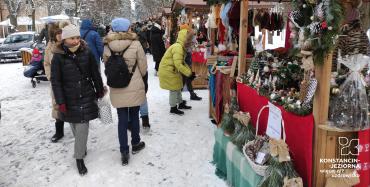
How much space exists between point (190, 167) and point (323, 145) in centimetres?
219

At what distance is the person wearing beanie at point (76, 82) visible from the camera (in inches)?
172

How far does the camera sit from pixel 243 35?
4.85 metres

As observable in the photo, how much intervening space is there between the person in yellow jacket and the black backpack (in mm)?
1830

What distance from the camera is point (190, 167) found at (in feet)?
15.8

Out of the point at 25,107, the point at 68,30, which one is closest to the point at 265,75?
the point at 68,30

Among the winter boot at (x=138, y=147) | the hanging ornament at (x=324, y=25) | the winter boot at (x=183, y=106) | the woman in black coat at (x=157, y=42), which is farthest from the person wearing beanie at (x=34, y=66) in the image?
the hanging ornament at (x=324, y=25)

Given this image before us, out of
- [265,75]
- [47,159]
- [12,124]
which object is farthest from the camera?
[12,124]

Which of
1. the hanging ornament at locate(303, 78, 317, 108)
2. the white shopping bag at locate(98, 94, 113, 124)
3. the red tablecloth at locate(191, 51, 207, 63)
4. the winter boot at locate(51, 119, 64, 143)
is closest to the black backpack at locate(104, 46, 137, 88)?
the white shopping bag at locate(98, 94, 113, 124)

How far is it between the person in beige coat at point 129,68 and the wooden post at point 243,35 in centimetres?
131

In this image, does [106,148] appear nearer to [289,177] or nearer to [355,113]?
[289,177]

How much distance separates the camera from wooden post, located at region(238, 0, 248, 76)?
470cm

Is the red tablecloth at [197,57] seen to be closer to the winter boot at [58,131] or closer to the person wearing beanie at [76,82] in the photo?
the winter boot at [58,131]

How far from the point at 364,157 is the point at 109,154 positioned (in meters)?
3.49

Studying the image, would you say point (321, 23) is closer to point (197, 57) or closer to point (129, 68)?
point (129, 68)
